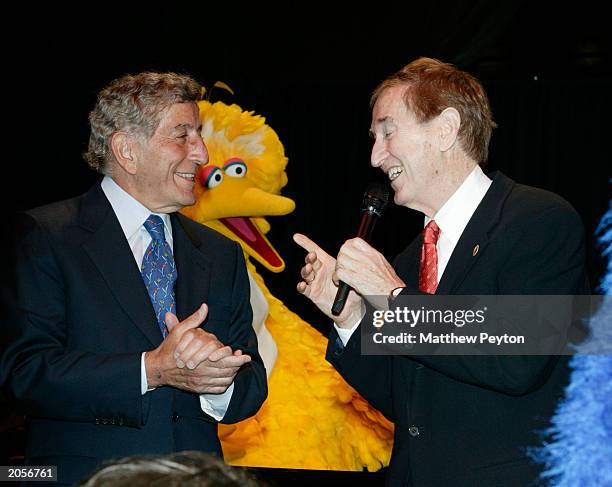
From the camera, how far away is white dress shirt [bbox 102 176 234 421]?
2.08 m

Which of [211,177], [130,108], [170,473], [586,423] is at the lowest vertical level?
[170,473]

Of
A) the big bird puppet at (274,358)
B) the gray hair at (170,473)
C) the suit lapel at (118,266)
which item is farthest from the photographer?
the big bird puppet at (274,358)

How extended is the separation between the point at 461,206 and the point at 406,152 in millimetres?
193

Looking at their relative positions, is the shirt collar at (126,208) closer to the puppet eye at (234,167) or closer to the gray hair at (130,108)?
the gray hair at (130,108)

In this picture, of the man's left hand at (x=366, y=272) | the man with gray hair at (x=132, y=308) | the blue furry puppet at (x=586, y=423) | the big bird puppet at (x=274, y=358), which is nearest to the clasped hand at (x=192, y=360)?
the man with gray hair at (x=132, y=308)

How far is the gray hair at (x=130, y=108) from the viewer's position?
2174 mm

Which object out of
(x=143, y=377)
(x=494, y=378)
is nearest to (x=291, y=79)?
(x=143, y=377)

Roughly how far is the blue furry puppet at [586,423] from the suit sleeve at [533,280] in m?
0.07

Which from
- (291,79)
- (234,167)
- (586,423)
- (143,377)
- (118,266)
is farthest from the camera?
(291,79)

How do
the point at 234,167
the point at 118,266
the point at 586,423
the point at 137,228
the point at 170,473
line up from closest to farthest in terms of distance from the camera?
the point at 170,473 → the point at 586,423 → the point at 118,266 → the point at 137,228 → the point at 234,167

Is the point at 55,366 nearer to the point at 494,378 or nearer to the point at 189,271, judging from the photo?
the point at 189,271

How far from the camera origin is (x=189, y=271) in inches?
84.8

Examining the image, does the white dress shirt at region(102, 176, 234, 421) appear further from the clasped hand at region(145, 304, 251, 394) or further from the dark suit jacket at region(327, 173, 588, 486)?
the dark suit jacket at region(327, 173, 588, 486)

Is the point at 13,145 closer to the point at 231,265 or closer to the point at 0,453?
the point at 0,453
